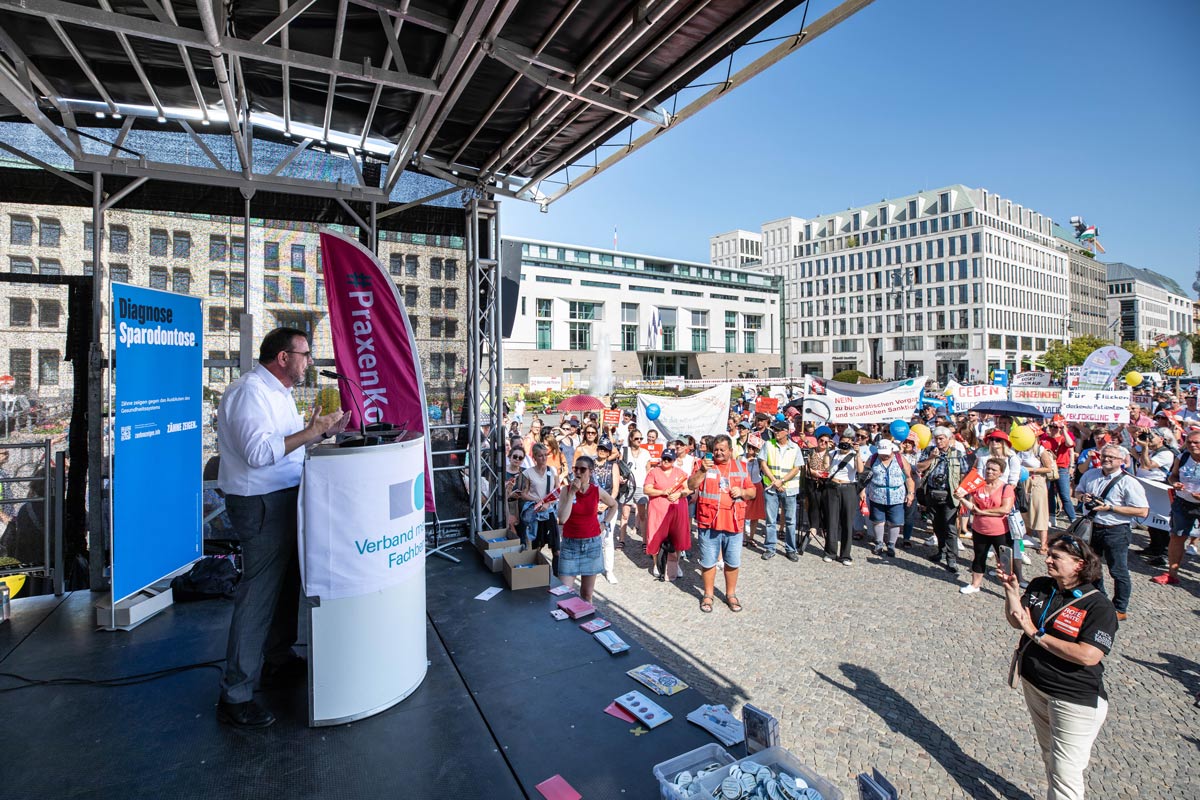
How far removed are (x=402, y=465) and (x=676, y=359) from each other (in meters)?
74.5

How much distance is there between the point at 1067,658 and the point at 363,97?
22.5 feet

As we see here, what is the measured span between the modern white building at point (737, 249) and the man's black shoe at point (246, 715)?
10514 centimetres

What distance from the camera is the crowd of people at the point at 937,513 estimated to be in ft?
10.4

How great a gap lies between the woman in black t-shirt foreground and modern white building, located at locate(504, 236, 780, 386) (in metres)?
55.9

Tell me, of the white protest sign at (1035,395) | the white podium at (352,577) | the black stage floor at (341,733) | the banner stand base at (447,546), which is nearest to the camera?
the black stage floor at (341,733)

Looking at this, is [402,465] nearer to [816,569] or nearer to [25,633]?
[25,633]

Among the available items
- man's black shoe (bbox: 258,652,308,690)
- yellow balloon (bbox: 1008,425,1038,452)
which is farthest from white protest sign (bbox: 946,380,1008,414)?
man's black shoe (bbox: 258,652,308,690)

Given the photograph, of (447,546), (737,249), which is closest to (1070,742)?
(447,546)

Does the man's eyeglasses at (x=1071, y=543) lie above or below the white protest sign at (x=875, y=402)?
below

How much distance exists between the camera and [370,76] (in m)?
4.35

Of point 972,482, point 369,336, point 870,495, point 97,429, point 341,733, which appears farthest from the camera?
point 870,495

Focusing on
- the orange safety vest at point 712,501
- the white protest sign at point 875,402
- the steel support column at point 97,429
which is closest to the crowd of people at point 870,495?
the orange safety vest at point 712,501

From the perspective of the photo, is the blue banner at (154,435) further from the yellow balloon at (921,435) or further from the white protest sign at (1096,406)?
the white protest sign at (1096,406)

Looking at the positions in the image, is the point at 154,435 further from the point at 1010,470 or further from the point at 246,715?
the point at 1010,470
